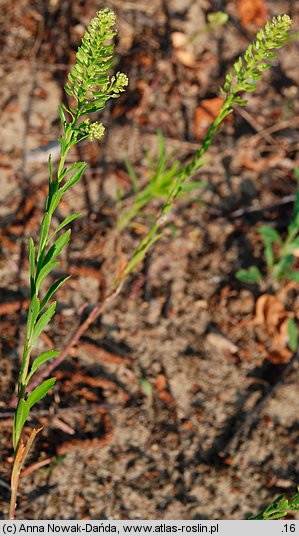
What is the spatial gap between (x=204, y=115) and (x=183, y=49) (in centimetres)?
42

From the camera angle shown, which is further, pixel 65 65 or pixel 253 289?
pixel 65 65

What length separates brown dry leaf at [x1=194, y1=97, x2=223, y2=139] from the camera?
307cm

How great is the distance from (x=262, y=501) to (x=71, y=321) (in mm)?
1032

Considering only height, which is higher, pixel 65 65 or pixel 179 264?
pixel 65 65

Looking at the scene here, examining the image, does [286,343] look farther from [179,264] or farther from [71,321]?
[71,321]

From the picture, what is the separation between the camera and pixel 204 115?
310 cm

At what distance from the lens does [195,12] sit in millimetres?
3371

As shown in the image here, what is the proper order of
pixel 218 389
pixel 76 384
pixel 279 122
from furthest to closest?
pixel 279 122 < pixel 218 389 < pixel 76 384

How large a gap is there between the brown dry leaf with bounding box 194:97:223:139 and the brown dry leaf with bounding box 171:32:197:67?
0.26 meters

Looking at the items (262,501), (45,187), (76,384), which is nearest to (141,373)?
(76,384)

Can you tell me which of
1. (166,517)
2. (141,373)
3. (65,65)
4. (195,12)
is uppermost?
(195,12)

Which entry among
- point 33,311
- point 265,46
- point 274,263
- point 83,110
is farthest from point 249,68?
point 274,263
